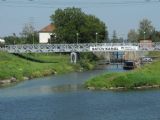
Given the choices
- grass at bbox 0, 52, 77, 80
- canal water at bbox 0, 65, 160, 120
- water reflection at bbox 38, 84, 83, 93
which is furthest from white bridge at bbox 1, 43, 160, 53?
canal water at bbox 0, 65, 160, 120

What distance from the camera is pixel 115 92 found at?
68.4 metres

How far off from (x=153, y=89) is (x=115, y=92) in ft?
15.5

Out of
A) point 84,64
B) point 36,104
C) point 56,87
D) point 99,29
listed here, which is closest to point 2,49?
point 84,64

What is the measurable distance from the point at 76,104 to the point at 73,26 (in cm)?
10461

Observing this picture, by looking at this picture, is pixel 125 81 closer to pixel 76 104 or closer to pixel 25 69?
pixel 76 104

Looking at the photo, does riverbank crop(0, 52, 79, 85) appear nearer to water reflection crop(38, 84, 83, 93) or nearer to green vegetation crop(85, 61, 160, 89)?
water reflection crop(38, 84, 83, 93)

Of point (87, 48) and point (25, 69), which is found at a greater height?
point (87, 48)

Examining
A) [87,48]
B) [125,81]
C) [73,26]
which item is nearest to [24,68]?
[87,48]

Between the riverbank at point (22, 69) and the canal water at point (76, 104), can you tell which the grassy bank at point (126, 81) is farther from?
the riverbank at point (22, 69)

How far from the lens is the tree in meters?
163

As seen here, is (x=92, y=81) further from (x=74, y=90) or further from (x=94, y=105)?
(x=94, y=105)

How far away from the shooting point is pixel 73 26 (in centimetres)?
16412

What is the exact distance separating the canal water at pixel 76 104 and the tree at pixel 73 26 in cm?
8552

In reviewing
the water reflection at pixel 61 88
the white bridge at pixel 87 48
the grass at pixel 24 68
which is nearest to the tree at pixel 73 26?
the white bridge at pixel 87 48
